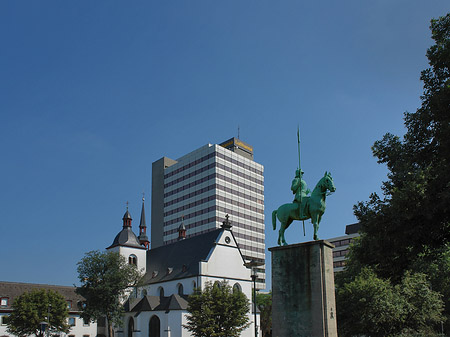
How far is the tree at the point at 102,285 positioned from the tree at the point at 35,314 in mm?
4376

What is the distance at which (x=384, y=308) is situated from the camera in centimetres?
3328

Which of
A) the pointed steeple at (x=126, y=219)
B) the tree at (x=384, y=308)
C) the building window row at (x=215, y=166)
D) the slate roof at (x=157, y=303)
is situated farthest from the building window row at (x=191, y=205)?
the tree at (x=384, y=308)

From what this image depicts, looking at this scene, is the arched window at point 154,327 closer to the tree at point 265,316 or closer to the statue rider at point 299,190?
the tree at point 265,316

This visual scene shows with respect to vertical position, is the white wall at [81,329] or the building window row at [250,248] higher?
A: the building window row at [250,248]

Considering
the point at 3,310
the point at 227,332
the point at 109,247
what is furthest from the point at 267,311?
the point at 3,310

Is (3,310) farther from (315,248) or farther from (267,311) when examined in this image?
(315,248)

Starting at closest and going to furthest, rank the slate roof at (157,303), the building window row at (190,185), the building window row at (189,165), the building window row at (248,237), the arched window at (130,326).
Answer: the slate roof at (157,303) → the arched window at (130,326) → the building window row at (190,185) → the building window row at (248,237) → the building window row at (189,165)

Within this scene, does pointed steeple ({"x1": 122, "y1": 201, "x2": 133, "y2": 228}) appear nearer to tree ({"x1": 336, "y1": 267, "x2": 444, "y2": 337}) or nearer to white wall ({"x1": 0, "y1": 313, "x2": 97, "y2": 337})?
white wall ({"x1": 0, "y1": 313, "x2": 97, "y2": 337})

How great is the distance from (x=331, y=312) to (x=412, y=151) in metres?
8.67

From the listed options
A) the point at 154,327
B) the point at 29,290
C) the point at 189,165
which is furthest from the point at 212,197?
the point at 154,327

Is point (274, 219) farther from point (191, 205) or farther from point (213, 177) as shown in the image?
point (191, 205)

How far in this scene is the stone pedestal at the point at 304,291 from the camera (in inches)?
711

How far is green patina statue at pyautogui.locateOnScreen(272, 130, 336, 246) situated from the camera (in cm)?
1991

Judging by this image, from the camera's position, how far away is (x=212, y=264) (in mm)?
58594
